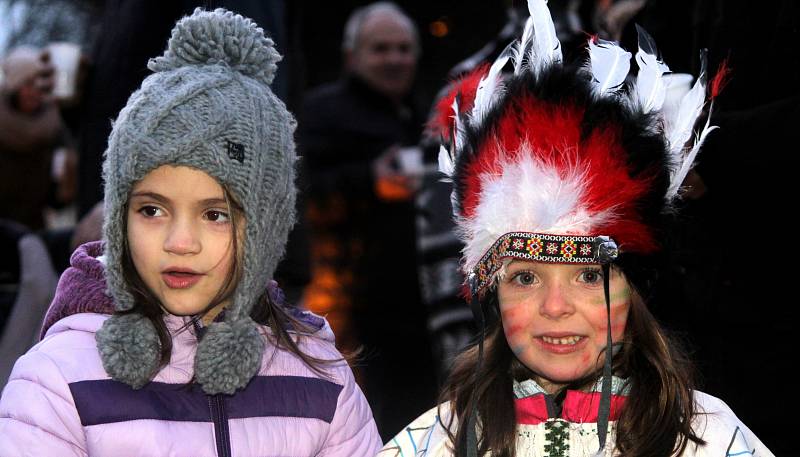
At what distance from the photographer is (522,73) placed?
9.95ft

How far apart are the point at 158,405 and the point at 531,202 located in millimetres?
1074

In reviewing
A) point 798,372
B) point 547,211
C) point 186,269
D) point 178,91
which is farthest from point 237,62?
point 798,372

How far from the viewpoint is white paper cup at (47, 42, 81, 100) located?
4.52 meters

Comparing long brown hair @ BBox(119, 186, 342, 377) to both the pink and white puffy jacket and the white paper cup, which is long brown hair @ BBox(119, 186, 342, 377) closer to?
the pink and white puffy jacket

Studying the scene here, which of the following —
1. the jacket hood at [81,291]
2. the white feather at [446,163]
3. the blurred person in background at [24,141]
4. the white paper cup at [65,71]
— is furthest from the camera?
the blurred person in background at [24,141]

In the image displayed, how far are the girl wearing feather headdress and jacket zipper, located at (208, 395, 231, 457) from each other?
0.42m

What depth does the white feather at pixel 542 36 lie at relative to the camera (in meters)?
3.00

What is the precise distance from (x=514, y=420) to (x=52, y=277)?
200 centimetres

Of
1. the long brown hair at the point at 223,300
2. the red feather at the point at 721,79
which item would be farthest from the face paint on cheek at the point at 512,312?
the red feather at the point at 721,79

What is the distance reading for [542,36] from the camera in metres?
3.02

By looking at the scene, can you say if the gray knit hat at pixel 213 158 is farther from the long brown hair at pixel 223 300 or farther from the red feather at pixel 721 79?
the red feather at pixel 721 79

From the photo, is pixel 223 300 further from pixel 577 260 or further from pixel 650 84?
pixel 650 84

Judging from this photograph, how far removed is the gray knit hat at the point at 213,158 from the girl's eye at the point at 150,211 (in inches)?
2.0

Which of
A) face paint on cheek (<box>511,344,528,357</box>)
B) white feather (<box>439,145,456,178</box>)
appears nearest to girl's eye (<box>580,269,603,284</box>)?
face paint on cheek (<box>511,344,528,357</box>)
